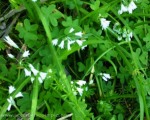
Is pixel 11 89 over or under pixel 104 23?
under

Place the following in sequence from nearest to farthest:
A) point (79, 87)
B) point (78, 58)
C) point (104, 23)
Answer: point (79, 87) < point (104, 23) < point (78, 58)

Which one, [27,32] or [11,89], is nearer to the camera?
[11,89]

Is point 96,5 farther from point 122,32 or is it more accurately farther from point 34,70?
point 34,70

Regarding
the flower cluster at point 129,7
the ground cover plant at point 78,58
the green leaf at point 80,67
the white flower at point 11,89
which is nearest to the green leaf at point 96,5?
the ground cover plant at point 78,58

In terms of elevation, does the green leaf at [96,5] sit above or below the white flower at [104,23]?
above

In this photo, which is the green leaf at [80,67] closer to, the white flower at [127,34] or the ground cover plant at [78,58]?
the ground cover plant at [78,58]

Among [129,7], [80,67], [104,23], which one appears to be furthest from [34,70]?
[129,7]

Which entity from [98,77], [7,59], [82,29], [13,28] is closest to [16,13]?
[13,28]

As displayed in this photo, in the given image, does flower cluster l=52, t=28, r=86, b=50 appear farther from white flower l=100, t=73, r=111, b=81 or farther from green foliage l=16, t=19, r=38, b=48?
white flower l=100, t=73, r=111, b=81
